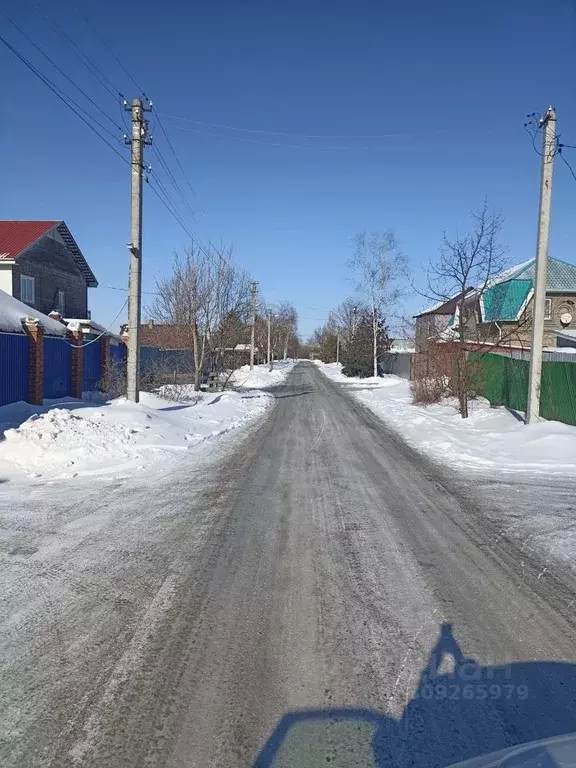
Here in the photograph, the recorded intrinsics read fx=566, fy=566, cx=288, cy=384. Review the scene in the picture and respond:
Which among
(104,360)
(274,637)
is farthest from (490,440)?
(104,360)

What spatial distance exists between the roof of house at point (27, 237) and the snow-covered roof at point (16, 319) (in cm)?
1184

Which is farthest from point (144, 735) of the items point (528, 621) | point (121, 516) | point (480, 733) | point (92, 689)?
point (121, 516)

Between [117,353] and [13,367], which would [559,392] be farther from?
[117,353]

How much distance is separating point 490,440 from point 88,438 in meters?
9.04

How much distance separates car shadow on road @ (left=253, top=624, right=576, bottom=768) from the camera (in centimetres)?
270

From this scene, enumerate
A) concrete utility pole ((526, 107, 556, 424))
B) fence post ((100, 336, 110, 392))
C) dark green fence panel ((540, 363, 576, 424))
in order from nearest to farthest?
dark green fence panel ((540, 363, 576, 424)), concrete utility pole ((526, 107, 556, 424)), fence post ((100, 336, 110, 392))

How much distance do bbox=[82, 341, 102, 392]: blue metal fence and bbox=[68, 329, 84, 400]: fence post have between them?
0.50 metres

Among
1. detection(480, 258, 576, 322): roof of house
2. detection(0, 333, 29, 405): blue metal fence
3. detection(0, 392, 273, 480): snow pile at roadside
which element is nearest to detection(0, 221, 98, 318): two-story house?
detection(0, 333, 29, 405): blue metal fence

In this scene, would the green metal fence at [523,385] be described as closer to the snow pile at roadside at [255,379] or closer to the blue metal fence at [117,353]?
the blue metal fence at [117,353]

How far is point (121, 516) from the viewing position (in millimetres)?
6723

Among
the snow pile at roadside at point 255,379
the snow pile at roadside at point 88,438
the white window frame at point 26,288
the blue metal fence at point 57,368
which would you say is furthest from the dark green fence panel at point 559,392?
the white window frame at point 26,288

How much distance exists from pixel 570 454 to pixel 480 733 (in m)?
9.47

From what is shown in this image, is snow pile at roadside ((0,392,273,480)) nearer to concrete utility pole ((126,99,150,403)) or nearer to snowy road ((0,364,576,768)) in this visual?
concrete utility pole ((126,99,150,403))

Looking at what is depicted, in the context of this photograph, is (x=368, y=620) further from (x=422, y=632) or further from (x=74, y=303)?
(x=74, y=303)
